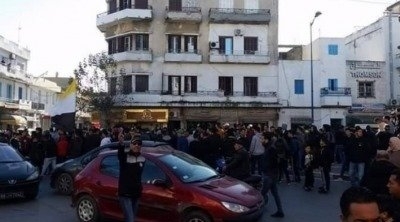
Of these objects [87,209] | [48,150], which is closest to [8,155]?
[48,150]

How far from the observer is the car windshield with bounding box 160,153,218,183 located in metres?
8.64

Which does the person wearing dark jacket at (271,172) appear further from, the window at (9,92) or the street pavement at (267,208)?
the window at (9,92)

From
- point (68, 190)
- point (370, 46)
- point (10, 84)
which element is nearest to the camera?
point (68, 190)

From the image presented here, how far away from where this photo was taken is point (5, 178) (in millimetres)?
11555

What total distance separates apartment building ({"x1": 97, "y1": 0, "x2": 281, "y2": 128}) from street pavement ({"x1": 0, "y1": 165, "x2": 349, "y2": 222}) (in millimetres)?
22408

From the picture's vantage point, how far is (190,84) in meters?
37.4

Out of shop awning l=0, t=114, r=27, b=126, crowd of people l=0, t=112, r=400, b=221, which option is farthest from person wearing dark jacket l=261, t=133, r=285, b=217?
shop awning l=0, t=114, r=27, b=126

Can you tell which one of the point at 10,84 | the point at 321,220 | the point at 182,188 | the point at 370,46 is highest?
the point at 370,46

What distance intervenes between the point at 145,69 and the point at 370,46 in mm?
21463

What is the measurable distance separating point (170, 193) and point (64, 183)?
614cm

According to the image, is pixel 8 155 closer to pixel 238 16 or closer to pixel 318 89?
pixel 238 16

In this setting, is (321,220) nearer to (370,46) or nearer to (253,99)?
(253,99)

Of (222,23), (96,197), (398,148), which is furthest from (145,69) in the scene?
(398,148)

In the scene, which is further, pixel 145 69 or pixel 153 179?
pixel 145 69
